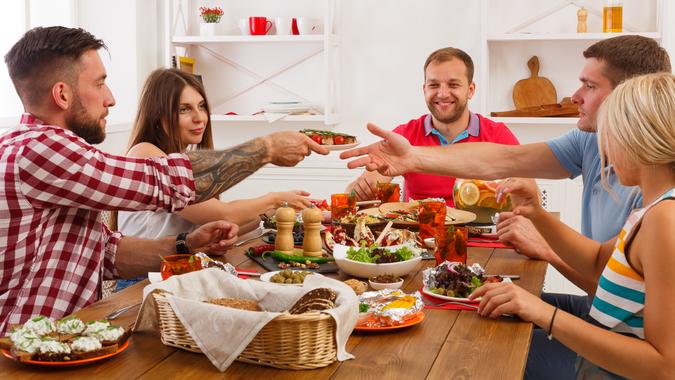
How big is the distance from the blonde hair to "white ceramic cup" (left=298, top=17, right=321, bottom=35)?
10.6ft

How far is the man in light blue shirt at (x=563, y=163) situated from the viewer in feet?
7.86

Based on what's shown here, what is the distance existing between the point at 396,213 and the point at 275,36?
2117mm

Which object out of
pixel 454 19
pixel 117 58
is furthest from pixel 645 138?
pixel 117 58

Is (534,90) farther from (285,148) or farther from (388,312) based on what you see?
(388,312)

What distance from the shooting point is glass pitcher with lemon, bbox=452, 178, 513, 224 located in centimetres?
286

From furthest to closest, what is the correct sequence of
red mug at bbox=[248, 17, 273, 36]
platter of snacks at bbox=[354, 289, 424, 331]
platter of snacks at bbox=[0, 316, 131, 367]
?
1. red mug at bbox=[248, 17, 273, 36]
2. platter of snacks at bbox=[354, 289, 424, 331]
3. platter of snacks at bbox=[0, 316, 131, 367]

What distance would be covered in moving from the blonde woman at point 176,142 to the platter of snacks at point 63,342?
1.27m

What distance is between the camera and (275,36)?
15.3 ft

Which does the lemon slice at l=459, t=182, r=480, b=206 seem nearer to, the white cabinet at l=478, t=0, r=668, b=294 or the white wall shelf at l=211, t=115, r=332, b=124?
the white cabinet at l=478, t=0, r=668, b=294

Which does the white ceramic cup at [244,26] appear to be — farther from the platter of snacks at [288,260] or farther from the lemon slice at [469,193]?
the platter of snacks at [288,260]

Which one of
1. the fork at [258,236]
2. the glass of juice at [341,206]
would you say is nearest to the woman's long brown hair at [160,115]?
the fork at [258,236]

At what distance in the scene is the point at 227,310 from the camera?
145 centimetres

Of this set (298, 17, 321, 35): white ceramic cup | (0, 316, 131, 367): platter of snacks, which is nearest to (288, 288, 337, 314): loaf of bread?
(0, 316, 131, 367): platter of snacks

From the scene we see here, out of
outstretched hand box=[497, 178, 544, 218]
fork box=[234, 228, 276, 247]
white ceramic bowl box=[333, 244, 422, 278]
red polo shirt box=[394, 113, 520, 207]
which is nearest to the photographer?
white ceramic bowl box=[333, 244, 422, 278]
